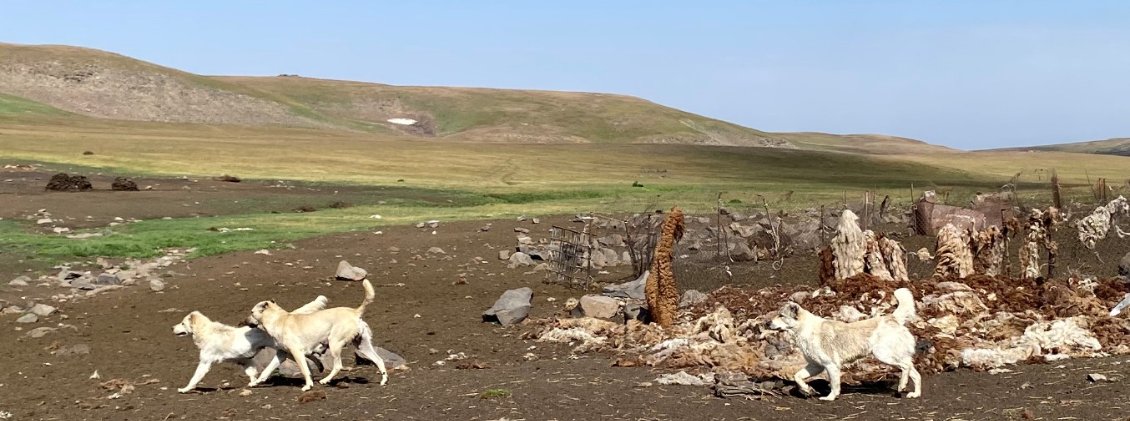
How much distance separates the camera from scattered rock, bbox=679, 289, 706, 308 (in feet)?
57.3

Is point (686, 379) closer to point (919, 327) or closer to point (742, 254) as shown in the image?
point (919, 327)

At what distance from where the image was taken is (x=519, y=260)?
81.0ft

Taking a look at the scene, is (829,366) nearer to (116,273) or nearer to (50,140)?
(116,273)

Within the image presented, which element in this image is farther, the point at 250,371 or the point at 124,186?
the point at 124,186

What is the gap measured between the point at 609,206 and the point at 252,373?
1198 inches

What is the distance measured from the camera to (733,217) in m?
35.1

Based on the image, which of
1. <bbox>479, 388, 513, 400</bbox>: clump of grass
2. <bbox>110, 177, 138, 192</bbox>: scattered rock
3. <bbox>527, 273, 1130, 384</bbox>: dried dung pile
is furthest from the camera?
<bbox>110, 177, 138, 192</bbox>: scattered rock

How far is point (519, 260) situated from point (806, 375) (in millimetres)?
13969

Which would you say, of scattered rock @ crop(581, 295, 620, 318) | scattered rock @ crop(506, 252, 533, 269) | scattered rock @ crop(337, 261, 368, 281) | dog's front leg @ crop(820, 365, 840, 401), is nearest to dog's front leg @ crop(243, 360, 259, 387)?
scattered rock @ crop(581, 295, 620, 318)

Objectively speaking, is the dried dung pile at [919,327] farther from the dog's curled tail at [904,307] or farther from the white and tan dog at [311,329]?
the white and tan dog at [311,329]

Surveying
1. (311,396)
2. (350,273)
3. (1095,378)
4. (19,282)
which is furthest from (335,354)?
(19,282)

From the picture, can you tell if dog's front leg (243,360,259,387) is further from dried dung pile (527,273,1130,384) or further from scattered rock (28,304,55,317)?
scattered rock (28,304,55,317)

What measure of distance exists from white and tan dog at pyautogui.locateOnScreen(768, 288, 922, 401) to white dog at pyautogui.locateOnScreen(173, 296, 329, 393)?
608cm

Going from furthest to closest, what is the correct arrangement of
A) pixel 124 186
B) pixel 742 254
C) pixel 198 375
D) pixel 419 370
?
1. pixel 124 186
2. pixel 742 254
3. pixel 419 370
4. pixel 198 375
